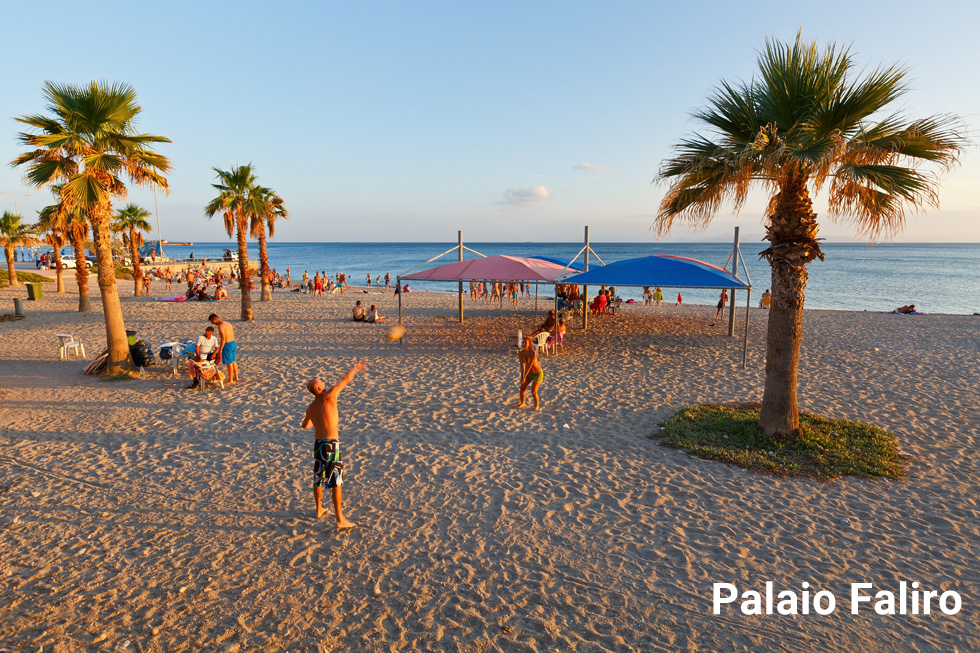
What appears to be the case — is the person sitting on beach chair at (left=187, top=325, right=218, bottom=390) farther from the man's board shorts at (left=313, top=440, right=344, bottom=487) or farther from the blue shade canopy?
the blue shade canopy

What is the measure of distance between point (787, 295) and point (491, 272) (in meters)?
8.63

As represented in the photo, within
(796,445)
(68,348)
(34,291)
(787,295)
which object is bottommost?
(796,445)

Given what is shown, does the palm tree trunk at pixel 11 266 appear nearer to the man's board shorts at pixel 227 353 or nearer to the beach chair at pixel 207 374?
the beach chair at pixel 207 374

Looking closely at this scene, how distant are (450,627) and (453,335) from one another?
41.1ft

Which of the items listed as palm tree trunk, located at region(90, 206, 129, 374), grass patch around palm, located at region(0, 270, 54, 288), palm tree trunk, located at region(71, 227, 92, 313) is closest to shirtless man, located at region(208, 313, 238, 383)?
palm tree trunk, located at region(90, 206, 129, 374)

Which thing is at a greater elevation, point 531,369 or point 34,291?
point 34,291

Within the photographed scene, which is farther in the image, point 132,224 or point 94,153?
point 132,224

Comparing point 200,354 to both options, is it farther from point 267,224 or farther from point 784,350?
point 267,224

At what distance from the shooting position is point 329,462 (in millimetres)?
4770

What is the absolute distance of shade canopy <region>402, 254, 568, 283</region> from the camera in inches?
541

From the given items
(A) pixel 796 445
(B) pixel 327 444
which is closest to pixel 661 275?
(A) pixel 796 445

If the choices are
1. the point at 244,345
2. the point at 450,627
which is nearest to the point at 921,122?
the point at 450,627

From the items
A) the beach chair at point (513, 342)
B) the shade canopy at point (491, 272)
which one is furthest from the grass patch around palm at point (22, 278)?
the beach chair at point (513, 342)

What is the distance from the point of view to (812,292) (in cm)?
4256
